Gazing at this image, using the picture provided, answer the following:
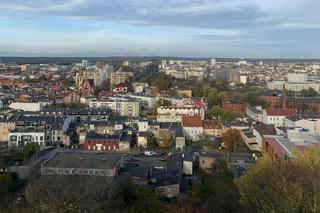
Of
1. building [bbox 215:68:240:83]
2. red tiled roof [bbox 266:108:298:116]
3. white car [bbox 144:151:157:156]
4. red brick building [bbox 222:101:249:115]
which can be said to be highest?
building [bbox 215:68:240:83]

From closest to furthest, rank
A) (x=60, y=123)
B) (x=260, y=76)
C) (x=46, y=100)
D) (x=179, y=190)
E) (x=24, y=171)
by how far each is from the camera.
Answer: (x=179, y=190)
(x=24, y=171)
(x=60, y=123)
(x=46, y=100)
(x=260, y=76)

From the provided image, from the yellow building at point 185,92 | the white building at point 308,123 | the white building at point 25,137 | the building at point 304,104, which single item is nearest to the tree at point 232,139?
the white building at point 308,123

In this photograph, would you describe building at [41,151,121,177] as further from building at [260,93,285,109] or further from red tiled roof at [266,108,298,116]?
building at [260,93,285,109]

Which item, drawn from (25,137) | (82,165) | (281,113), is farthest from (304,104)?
(82,165)

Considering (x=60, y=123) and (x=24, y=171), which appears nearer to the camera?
(x=24, y=171)

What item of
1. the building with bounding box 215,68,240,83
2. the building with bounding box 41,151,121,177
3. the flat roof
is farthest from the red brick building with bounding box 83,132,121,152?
the building with bounding box 215,68,240,83

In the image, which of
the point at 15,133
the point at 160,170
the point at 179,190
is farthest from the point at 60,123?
the point at 179,190

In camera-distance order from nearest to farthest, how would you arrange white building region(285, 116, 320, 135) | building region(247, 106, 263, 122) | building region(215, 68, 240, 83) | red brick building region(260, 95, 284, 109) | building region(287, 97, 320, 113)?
1. white building region(285, 116, 320, 135)
2. building region(247, 106, 263, 122)
3. building region(287, 97, 320, 113)
4. red brick building region(260, 95, 284, 109)
5. building region(215, 68, 240, 83)

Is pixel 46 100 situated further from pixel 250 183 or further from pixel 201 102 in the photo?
pixel 250 183

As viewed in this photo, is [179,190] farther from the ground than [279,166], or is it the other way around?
[279,166]
